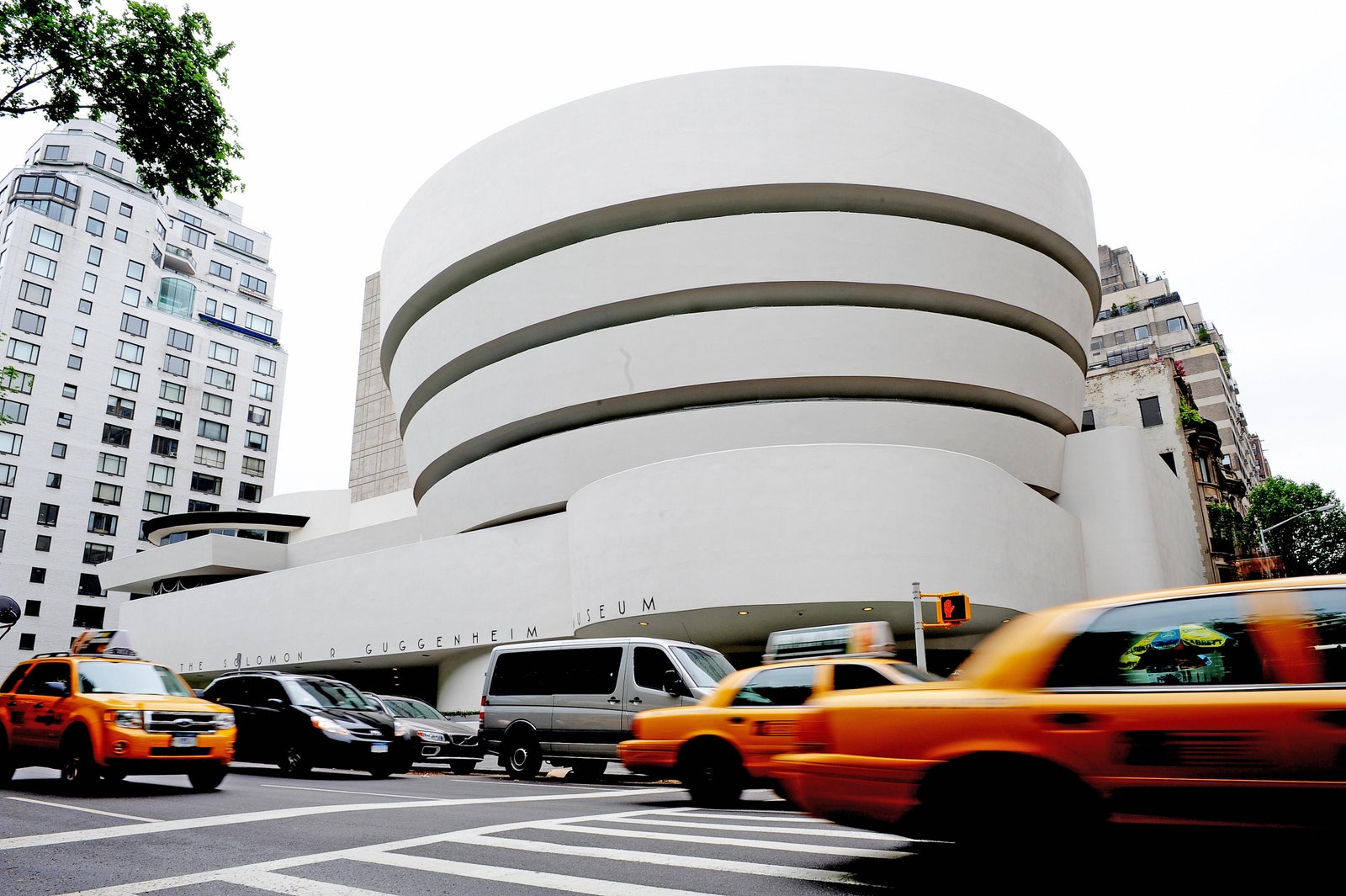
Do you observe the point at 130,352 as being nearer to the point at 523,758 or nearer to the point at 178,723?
the point at 523,758

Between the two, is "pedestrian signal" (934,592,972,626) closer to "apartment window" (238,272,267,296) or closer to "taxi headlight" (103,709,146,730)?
"taxi headlight" (103,709,146,730)

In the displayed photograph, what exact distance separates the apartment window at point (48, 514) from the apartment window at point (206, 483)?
980 centimetres

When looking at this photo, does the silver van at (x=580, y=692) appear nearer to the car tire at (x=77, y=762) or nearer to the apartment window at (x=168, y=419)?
the car tire at (x=77, y=762)

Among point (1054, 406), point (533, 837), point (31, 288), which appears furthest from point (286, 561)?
point (533, 837)

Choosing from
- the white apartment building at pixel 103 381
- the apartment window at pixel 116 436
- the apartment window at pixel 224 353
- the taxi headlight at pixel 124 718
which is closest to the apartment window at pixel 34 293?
the white apartment building at pixel 103 381

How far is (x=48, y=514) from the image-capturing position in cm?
6081

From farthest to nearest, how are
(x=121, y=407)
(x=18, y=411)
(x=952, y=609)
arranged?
(x=121, y=407) → (x=18, y=411) → (x=952, y=609)

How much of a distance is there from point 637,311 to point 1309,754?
26.5 m

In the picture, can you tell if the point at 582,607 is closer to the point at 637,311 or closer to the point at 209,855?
the point at 637,311

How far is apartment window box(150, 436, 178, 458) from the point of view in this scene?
223ft

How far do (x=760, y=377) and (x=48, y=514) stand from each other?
56652 millimetres

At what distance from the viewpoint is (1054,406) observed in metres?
31.2

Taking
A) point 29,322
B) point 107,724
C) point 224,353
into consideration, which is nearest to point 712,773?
point 107,724

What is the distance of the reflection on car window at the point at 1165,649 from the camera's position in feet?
14.0
